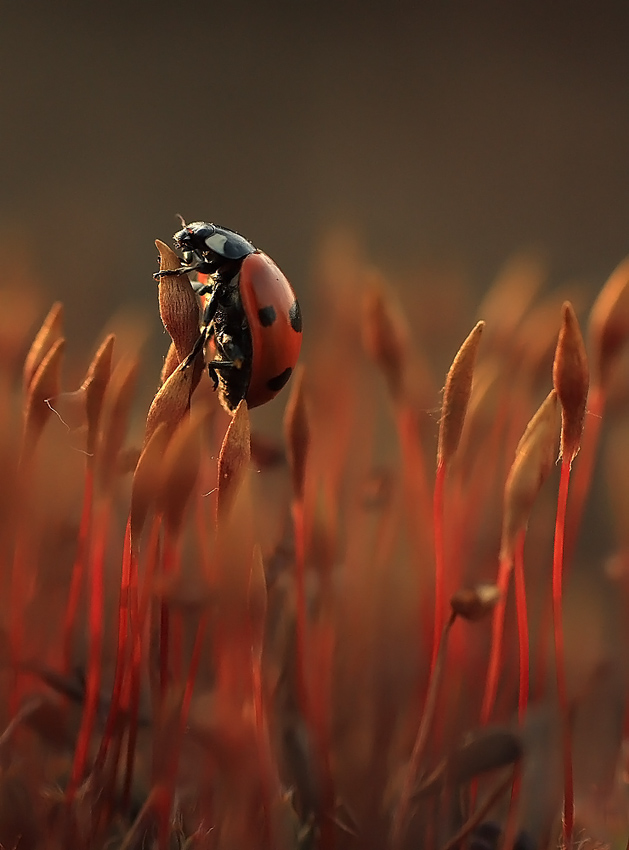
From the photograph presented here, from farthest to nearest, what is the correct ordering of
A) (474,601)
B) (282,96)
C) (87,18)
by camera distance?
1. (282,96)
2. (87,18)
3. (474,601)

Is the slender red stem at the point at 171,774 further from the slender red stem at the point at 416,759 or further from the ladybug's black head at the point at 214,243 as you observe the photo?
the ladybug's black head at the point at 214,243

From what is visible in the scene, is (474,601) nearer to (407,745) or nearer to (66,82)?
(407,745)

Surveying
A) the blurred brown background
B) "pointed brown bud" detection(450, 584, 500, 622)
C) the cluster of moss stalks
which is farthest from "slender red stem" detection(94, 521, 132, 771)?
the blurred brown background

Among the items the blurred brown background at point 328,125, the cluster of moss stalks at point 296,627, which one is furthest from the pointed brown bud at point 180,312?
the blurred brown background at point 328,125

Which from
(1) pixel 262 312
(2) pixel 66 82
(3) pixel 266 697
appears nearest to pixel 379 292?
(1) pixel 262 312

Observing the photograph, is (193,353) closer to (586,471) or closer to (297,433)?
(297,433)
